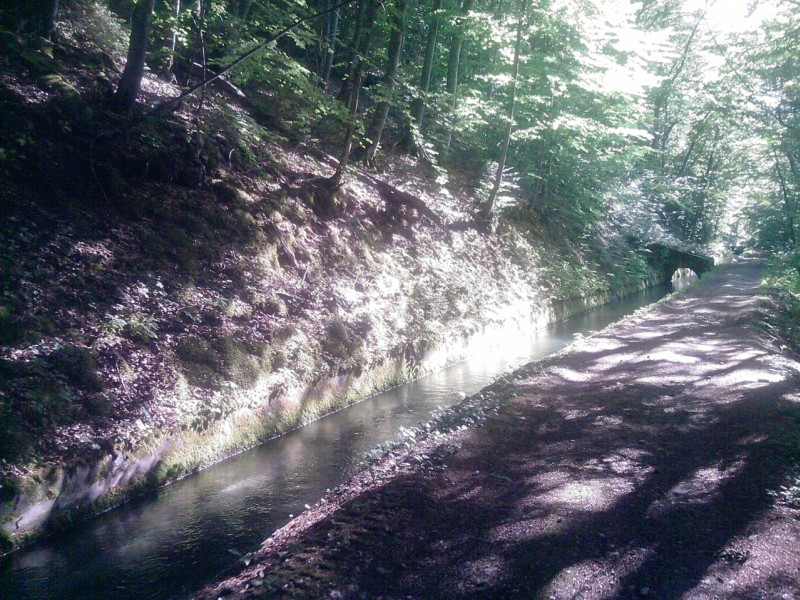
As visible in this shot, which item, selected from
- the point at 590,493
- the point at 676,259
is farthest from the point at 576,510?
the point at 676,259

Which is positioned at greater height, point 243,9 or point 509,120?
point 243,9

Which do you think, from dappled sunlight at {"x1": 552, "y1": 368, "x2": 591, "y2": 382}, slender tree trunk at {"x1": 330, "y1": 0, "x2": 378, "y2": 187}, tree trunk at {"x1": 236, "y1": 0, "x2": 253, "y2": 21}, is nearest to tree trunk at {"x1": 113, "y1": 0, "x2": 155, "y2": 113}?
slender tree trunk at {"x1": 330, "y1": 0, "x2": 378, "y2": 187}

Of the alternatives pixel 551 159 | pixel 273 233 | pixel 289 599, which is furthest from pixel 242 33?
pixel 551 159

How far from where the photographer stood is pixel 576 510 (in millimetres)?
5188

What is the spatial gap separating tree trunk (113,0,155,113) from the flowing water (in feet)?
24.7

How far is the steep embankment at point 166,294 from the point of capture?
6.60 meters

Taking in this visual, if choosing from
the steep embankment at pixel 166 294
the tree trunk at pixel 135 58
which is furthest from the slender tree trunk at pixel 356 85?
the tree trunk at pixel 135 58

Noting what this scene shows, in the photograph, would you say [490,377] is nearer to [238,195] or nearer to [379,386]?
[379,386]

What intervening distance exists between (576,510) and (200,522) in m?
4.37

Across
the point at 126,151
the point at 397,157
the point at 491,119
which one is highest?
the point at 491,119

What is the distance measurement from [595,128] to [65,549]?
21.1 meters

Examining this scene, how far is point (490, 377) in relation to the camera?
42.6 feet

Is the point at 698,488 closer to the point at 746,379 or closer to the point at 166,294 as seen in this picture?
the point at 746,379

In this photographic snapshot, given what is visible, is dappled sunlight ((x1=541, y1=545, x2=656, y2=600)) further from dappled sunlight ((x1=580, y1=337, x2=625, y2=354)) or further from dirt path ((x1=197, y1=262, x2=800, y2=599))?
dappled sunlight ((x1=580, y1=337, x2=625, y2=354))
